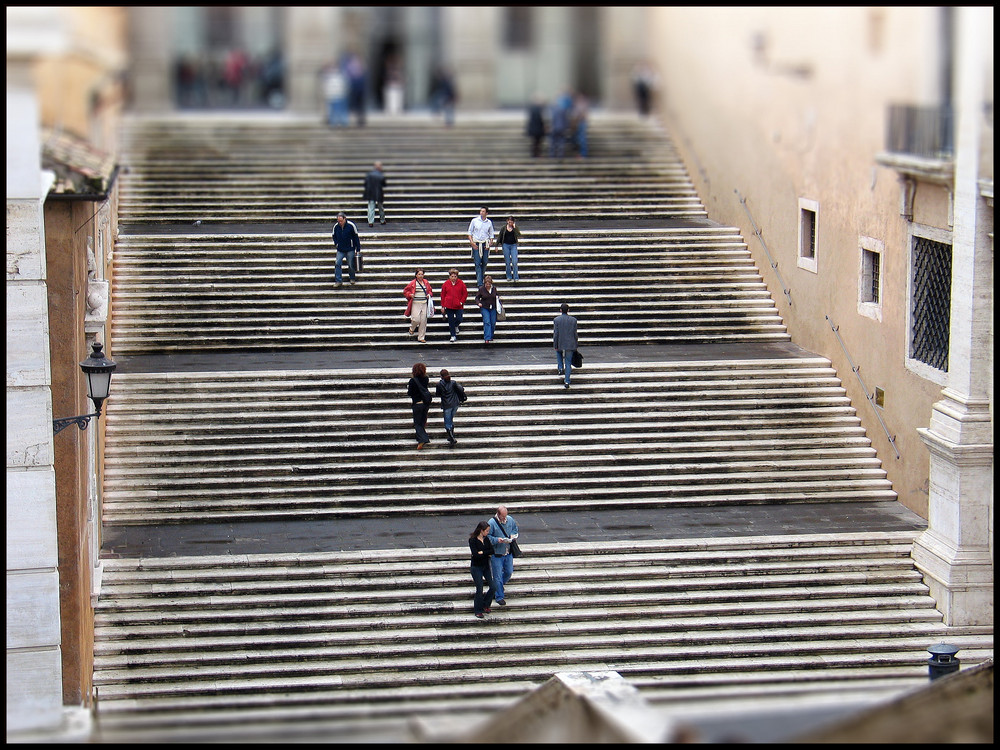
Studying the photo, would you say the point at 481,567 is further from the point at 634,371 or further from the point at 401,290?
the point at 401,290

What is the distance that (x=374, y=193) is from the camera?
27.3 meters

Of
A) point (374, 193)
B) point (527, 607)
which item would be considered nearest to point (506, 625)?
point (527, 607)

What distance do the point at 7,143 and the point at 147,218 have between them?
1415 centimetres

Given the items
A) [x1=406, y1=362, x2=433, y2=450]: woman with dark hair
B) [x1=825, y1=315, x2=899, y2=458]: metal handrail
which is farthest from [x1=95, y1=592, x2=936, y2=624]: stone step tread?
[x1=406, y1=362, x2=433, y2=450]: woman with dark hair

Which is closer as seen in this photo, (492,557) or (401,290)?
(492,557)

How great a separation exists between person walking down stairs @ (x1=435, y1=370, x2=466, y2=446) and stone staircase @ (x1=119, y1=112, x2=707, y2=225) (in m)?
7.17

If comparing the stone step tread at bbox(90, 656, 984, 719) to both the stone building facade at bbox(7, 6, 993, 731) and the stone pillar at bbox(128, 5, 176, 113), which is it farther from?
the stone pillar at bbox(128, 5, 176, 113)

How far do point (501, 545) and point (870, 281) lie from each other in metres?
7.61

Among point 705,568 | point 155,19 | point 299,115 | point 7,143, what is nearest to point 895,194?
point 705,568

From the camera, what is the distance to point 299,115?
3388 cm

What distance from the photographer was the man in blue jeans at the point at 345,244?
80.7 feet

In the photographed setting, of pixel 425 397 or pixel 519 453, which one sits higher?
pixel 425 397

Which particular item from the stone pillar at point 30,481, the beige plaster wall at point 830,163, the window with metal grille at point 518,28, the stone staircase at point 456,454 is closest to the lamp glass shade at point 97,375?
the stone pillar at point 30,481

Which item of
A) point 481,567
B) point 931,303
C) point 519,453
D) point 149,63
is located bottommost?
point 481,567
